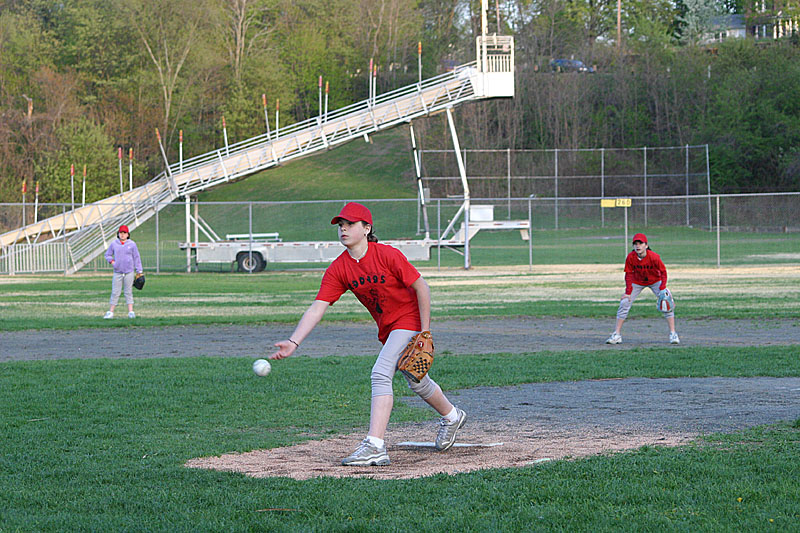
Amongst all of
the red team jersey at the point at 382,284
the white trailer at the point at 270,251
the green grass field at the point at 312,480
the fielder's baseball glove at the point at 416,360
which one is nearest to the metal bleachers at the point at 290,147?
the white trailer at the point at 270,251

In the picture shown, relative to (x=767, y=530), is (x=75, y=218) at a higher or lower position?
higher

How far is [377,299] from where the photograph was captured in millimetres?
6621

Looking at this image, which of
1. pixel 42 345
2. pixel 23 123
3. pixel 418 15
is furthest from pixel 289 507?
pixel 418 15

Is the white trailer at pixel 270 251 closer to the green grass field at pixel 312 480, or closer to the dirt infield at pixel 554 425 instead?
the green grass field at pixel 312 480

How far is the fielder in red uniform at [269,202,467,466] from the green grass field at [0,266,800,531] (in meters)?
0.71

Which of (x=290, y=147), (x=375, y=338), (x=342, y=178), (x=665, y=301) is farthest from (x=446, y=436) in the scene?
(x=342, y=178)

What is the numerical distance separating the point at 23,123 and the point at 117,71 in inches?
436

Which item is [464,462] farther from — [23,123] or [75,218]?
[23,123]

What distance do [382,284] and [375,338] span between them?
8909 mm

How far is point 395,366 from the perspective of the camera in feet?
21.4

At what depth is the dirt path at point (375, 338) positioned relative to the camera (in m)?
13.6

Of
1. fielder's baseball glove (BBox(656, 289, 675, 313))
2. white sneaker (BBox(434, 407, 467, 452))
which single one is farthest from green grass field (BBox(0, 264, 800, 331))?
white sneaker (BBox(434, 407, 467, 452))

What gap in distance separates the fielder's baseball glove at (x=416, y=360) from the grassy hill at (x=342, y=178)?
176ft

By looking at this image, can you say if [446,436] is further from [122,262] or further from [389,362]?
[122,262]
